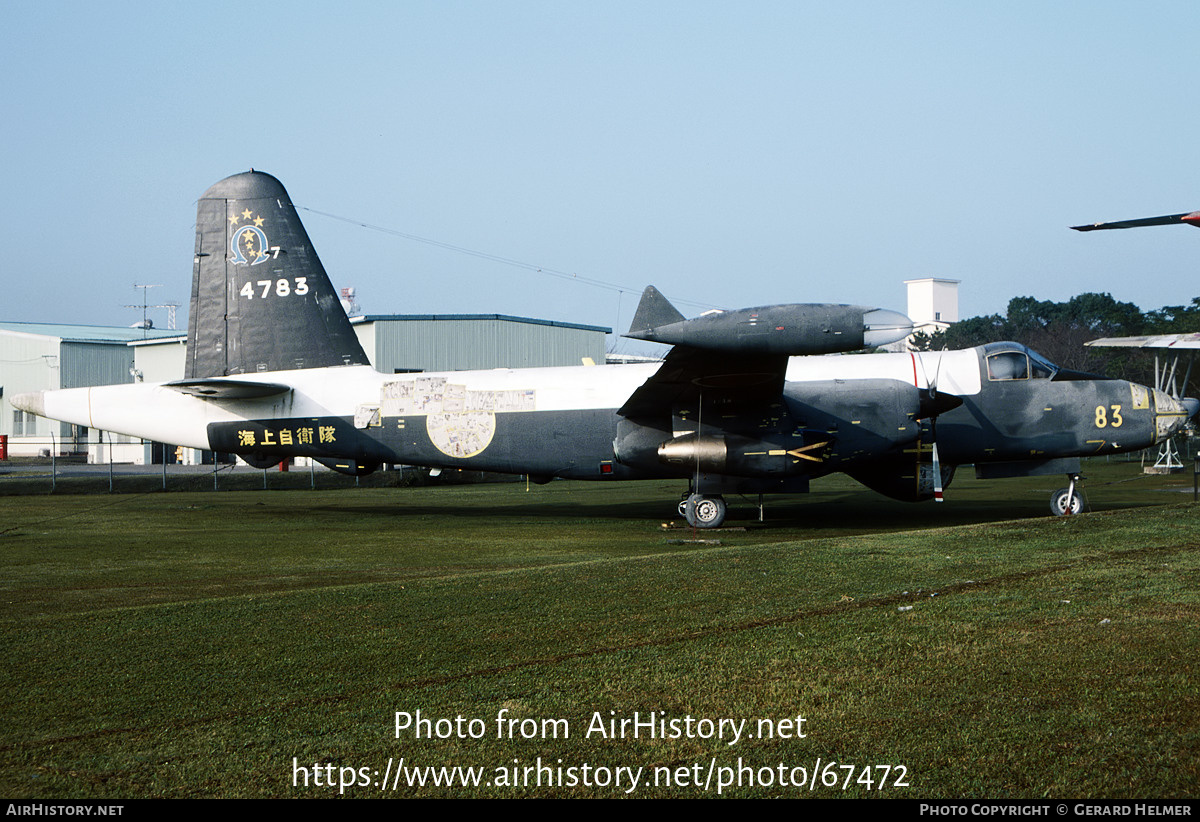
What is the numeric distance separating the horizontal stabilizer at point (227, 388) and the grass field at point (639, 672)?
236 inches

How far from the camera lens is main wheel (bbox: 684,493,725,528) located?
18078 millimetres

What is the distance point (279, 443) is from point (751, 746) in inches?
639

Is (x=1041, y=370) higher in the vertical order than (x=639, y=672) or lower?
higher

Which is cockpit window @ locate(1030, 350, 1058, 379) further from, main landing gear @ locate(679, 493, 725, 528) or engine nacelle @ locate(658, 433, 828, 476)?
main landing gear @ locate(679, 493, 725, 528)

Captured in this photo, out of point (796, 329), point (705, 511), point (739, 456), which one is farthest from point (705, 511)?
point (796, 329)

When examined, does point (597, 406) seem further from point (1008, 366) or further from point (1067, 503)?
point (1067, 503)

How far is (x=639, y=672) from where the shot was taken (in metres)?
6.52

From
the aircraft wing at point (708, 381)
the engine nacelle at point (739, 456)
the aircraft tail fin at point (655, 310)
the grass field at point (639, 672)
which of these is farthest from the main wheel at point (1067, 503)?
the aircraft tail fin at point (655, 310)

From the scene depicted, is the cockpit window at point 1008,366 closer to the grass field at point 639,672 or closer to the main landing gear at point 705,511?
the grass field at point 639,672

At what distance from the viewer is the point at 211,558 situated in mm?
14188

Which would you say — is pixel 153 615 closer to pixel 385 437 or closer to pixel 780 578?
pixel 780 578

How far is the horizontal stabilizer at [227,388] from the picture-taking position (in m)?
18.7

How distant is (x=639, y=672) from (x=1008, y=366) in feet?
46.2

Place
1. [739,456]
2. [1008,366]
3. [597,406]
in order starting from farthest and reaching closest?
[597,406], [1008,366], [739,456]
